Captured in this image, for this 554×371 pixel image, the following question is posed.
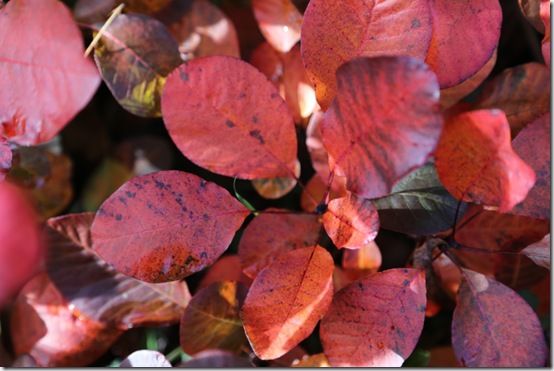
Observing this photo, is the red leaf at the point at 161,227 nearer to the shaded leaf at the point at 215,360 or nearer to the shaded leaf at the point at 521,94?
the shaded leaf at the point at 215,360

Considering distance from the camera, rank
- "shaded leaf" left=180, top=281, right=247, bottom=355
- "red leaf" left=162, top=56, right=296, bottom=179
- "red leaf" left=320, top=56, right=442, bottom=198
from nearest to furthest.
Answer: "red leaf" left=320, top=56, right=442, bottom=198, "red leaf" left=162, top=56, right=296, bottom=179, "shaded leaf" left=180, top=281, right=247, bottom=355

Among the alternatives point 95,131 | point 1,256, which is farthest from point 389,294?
point 95,131

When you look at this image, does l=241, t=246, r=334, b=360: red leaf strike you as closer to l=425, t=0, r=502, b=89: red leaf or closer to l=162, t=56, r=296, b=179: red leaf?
l=162, t=56, r=296, b=179: red leaf

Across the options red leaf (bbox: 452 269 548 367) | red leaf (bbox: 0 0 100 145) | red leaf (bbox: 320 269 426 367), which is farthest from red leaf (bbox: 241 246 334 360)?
red leaf (bbox: 0 0 100 145)

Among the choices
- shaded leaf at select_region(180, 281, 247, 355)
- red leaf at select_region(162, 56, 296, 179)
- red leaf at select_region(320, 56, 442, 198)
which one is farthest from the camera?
shaded leaf at select_region(180, 281, 247, 355)

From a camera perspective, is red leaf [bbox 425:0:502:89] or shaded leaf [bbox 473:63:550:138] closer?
red leaf [bbox 425:0:502:89]

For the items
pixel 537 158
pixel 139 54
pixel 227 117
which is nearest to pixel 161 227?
pixel 227 117
